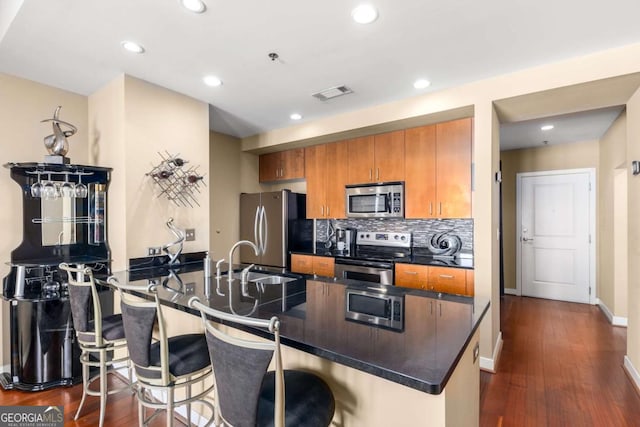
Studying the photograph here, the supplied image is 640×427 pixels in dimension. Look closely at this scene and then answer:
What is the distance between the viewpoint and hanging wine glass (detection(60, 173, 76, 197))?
8.17 ft

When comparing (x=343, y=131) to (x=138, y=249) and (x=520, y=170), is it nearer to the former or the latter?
(x=138, y=249)

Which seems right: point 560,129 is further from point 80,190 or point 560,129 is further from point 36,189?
point 36,189

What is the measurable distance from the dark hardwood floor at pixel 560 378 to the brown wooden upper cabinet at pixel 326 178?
2.37 meters

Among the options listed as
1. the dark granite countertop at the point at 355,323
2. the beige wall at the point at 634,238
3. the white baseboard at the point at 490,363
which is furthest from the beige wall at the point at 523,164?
the dark granite countertop at the point at 355,323

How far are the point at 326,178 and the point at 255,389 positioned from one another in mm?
3344

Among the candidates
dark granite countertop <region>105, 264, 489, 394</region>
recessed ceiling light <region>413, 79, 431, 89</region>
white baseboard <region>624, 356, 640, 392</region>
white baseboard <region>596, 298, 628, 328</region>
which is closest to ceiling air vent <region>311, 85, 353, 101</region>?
recessed ceiling light <region>413, 79, 431, 89</region>

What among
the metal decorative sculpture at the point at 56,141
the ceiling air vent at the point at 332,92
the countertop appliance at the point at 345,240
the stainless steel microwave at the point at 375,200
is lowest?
the countertop appliance at the point at 345,240

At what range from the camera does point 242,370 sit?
1.03 m

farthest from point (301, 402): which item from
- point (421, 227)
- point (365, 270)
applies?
point (421, 227)

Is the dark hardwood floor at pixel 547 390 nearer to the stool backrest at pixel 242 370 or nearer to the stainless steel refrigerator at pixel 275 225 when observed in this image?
the stool backrest at pixel 242 370

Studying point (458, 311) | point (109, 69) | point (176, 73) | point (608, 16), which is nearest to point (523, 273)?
point (608, 16)

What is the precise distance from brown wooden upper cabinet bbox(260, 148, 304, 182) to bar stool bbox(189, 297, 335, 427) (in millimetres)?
3482

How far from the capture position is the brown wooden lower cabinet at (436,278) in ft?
9.60

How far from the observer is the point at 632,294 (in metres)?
2.55
